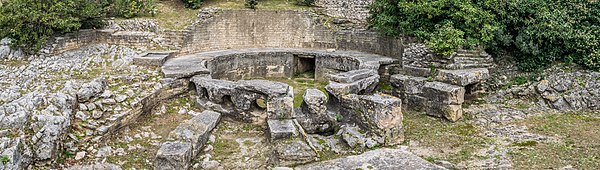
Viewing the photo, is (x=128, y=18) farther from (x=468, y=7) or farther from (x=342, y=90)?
(x=468, y=7)

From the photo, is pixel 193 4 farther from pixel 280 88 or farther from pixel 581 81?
pixel 581 81

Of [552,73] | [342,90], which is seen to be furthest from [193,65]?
[552,73]

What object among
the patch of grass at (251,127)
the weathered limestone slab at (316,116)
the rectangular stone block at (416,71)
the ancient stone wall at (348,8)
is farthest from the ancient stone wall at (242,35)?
the patch of grass at (251,127)

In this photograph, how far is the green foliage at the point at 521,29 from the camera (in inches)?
446

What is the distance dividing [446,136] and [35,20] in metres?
10.6

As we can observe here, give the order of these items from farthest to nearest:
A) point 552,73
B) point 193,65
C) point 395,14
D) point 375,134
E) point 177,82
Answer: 1. point 395,14
2. point 193,65
3. point 552,73
4. point 177,82
5. point 375,134

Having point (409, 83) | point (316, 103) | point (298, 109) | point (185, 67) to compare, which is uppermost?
point (185, 67)

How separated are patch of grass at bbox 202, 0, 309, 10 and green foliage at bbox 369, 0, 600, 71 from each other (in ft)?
21.4

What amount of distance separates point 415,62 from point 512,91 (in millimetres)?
2572

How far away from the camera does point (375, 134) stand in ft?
27.8

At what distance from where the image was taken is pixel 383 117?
8.41 m

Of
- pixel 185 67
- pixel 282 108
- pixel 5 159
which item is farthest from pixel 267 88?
pixel 5 159

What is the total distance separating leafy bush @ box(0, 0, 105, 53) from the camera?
1145cm

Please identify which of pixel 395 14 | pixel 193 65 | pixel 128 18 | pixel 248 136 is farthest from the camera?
pixel 128 18
